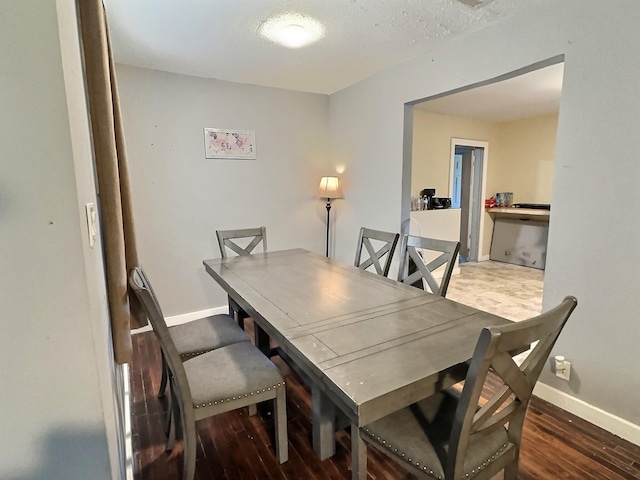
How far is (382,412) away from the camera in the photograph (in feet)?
3.22

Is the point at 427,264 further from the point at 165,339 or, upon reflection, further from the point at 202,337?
the point at 165,339

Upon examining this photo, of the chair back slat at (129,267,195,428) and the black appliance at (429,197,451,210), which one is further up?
the black appliance at (429,197,451,210)

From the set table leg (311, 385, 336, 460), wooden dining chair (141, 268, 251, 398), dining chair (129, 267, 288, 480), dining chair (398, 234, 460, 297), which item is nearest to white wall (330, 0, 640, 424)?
dining chair (398, 234, 460, 297)

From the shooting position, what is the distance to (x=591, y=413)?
189 cm

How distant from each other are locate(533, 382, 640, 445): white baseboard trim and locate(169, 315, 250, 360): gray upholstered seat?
1.84 meters

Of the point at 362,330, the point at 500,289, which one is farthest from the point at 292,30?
the point at 500,289

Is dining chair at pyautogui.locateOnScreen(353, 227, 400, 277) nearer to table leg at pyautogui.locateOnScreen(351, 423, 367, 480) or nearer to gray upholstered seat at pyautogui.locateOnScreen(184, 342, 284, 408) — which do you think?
gray upholstered seat at pyautogui.locateOnScreen(184, 342, 284, 408)

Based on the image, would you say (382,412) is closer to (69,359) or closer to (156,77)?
(69,359)

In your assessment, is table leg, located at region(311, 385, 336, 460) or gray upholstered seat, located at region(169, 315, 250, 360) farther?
gray upholstered seat, located at region(169, 315, 250, 360)

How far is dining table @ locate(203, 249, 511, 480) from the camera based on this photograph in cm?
102

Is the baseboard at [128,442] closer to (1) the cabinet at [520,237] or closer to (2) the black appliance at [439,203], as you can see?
(2) the black appliance at [439,203]

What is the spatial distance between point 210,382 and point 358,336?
72 cm

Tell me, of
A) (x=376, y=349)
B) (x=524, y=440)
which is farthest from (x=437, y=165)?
(x=376, y=349)

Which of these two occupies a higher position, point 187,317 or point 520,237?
point 520,237
